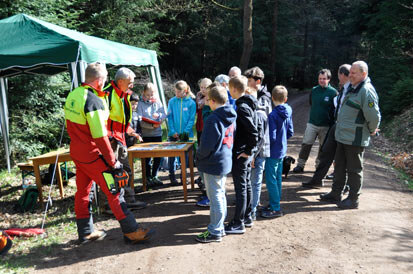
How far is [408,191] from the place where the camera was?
5910 millimetres

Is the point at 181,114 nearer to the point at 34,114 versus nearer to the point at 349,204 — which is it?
the point at 349,204

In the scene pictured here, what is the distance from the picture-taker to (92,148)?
353cm

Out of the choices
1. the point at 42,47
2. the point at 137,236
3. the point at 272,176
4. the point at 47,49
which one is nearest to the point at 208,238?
the point at 137,236

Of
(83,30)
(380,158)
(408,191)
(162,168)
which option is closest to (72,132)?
(162,168)

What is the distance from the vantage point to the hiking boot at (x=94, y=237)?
151 inches

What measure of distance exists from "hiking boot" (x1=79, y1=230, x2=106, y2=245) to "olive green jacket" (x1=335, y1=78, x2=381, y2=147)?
346 cm

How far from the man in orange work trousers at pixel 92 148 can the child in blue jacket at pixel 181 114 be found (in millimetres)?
2122

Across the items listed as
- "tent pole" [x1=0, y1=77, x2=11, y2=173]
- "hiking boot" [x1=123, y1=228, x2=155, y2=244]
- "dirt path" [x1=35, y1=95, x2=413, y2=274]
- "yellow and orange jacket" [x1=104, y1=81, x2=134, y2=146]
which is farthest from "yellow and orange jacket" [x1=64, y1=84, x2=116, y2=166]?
"tent pole" [x1=0, y1=77, x2=11, y2=173]

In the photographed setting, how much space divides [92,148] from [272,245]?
7.41 feet

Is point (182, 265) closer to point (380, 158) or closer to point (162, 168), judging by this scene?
point (162, 168)

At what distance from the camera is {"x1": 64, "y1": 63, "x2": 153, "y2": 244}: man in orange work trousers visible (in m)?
3.42

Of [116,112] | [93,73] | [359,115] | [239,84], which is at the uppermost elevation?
[93,73]

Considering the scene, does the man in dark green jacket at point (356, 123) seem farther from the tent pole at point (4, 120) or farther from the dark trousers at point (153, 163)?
the tent pole at point (4, 120)

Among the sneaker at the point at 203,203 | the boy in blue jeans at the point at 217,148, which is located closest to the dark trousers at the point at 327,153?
the sneaker at the point at 203,203
